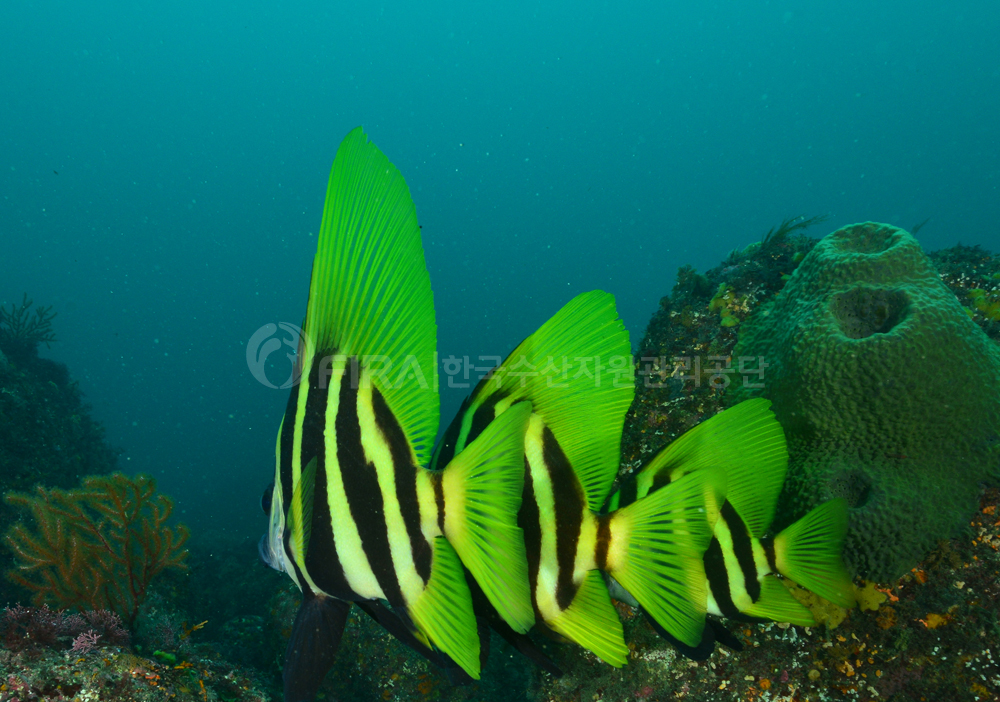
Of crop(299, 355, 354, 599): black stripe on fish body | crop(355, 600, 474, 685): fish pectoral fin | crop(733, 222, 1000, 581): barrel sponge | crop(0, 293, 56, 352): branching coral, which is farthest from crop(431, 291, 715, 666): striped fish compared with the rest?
crop(0, 293, 56, 352): branching coral

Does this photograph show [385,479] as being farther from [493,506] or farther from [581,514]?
[581,514]

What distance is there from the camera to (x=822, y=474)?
7.41ft

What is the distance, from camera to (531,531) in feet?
3.92

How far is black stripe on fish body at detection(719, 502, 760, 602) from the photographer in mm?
1574

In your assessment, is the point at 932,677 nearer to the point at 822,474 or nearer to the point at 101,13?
the point at 822,474

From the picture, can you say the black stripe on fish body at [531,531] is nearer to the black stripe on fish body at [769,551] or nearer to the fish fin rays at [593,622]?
the fish fin rays at [593,622]

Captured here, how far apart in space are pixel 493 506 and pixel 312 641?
47 cm

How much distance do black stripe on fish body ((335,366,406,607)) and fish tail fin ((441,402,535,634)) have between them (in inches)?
4.5

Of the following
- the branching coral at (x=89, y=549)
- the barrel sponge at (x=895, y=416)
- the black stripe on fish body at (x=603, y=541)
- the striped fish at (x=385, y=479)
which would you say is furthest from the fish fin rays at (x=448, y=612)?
the branching coral at (x=89, y=549)

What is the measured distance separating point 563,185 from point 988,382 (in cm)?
13027

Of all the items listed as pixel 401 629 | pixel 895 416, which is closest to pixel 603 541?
pixel 401 629

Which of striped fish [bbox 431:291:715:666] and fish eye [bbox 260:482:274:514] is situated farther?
striped fish [bbox 431:291:715:666]

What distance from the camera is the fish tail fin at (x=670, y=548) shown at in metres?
1.12

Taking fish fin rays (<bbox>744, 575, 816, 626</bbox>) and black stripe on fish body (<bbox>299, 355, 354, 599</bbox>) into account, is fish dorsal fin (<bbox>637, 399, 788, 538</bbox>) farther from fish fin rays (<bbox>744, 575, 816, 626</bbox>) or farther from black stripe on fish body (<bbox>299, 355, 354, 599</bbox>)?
black stripe on fish body (<bbox>299, 355, 354, 599</bbox>)
